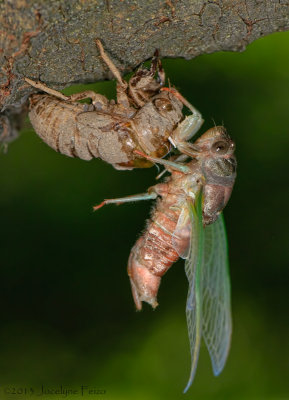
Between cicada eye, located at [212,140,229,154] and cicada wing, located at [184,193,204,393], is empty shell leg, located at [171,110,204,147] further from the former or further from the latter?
cicada wing, located at [184,193,204,393]

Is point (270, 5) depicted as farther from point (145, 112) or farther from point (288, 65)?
point (288, 65)

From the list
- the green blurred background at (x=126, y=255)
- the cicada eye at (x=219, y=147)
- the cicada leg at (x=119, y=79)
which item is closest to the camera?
the cicada leg at (x=119, y=79)

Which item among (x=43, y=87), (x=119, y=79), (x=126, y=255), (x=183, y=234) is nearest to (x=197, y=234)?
(x=183, y=234)

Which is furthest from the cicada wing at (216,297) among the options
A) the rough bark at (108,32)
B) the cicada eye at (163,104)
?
the rough bark at (108,32)

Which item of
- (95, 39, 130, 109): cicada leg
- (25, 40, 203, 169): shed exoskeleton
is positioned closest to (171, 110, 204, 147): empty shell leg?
(25, 40, 203, 169): shed exoskeleton

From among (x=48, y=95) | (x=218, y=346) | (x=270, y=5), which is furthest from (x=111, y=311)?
(x=270, y=5)

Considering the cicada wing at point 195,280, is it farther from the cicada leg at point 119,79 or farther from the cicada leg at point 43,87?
the cicada leg at point 43,87

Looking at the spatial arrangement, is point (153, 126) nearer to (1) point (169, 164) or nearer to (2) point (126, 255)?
(1) point (169, 164)
